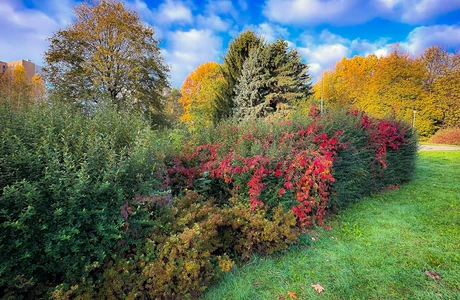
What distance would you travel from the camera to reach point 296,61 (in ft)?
44.4

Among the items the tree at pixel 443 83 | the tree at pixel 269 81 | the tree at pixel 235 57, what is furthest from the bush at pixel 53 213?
the tree at pixel 443 83

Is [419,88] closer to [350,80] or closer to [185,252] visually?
[350,80]

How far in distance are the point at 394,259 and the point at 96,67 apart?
Result: 1563cm

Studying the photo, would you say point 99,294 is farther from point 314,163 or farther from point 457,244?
point 457,244

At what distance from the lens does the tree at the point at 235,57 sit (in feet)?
46.2

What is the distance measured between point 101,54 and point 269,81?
9980mm

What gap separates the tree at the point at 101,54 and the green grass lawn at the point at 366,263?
1217cm

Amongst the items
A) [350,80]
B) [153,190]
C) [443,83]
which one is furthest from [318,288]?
[350,80]

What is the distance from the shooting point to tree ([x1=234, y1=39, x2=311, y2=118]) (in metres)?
13.0

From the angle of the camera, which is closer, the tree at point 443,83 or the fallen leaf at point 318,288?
the fallen leaf at point 318,288

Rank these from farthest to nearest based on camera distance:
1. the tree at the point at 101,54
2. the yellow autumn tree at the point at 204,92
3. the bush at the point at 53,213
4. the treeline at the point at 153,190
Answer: the yellow autumn tree at the point at 204,92 < the tree at the point at 101,54 < the treeline at the point at 153,190 < the bush at the point at 53,213

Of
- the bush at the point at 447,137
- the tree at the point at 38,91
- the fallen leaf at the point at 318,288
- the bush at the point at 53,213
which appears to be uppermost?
the tree at the point at 38,91

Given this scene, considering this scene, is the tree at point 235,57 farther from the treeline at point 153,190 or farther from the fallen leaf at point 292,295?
the fallen leaf at point 292,295

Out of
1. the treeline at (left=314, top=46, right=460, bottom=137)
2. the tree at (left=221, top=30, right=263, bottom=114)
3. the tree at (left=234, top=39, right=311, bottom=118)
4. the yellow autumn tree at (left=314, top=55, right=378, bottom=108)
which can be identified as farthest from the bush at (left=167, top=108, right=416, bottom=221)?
the yellow autumn tree at (left=314, top=55, right=378, bottom=108)
